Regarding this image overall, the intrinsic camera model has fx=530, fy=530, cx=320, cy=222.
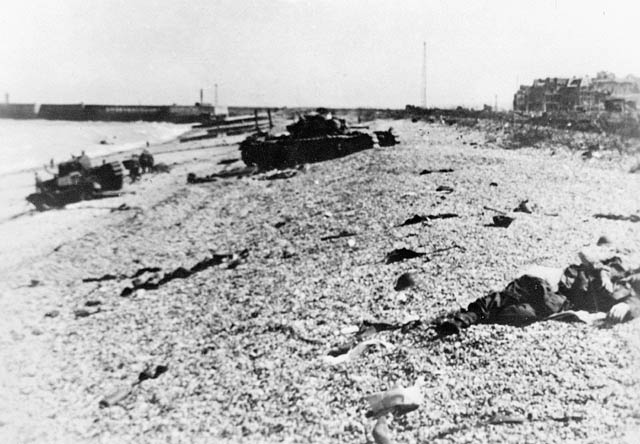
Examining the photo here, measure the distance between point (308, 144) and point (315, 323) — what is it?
595 inches

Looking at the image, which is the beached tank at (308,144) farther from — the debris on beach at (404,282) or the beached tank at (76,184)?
the debris on beach at (404,282)

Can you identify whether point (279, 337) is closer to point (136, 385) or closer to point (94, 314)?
point (136, 385)

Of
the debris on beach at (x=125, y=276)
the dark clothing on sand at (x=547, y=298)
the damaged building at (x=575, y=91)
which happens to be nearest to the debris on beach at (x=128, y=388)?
the dark clothing on sand at (x=547, y=298)

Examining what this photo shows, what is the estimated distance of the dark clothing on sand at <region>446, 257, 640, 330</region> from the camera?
19.0 ft

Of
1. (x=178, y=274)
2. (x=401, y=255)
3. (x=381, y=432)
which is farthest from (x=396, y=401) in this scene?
(x=178, y=274)

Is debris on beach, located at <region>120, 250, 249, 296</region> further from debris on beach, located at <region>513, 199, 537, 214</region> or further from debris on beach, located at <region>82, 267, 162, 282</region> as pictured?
debris on beach, located at <region>513, 199, 537, 214</region>

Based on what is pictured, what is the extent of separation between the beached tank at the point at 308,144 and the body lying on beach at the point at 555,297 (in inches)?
619

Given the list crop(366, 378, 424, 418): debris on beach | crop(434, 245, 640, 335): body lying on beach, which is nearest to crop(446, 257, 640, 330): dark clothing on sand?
crop(434, 245, 640, 335): body lying on beach

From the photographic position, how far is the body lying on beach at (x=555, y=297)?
577 cm

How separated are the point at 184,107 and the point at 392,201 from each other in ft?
241

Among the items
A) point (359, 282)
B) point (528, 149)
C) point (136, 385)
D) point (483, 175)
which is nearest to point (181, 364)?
point (136, 385)

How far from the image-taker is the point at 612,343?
16.7 feet

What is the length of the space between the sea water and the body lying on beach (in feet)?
58.7

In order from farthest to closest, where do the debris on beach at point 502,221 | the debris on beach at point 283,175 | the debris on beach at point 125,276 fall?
the debris on beach at point 283,175
the debris on beach at point 125,276
the debris on beach at point 502,221
